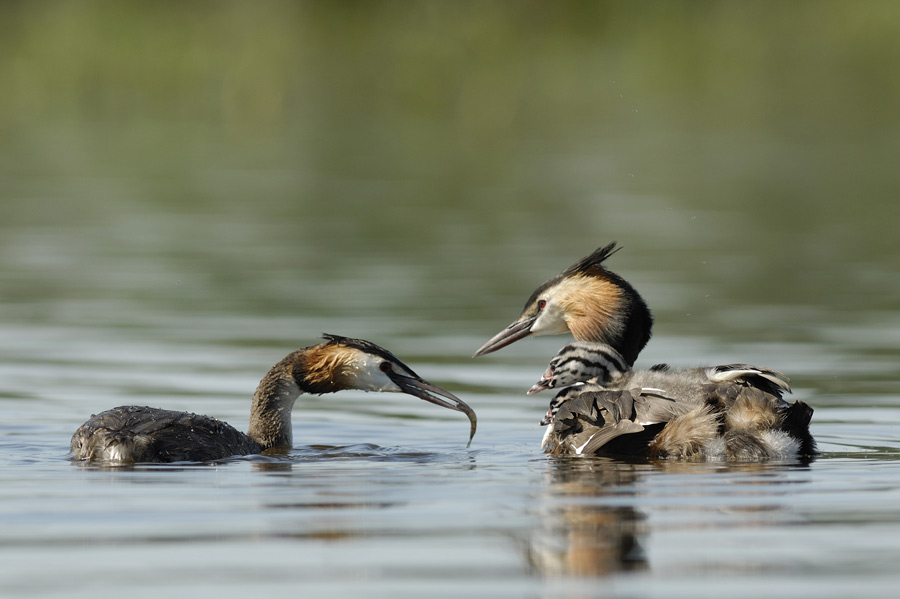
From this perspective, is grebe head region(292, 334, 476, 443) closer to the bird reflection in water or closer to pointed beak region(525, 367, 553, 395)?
pointed beak region(525, 367, 553, 395)

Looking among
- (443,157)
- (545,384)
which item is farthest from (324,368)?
(443,157)

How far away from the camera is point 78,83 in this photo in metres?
35.1

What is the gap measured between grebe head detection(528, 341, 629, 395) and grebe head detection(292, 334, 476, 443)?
1.67 feet

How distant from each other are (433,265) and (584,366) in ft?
25.3

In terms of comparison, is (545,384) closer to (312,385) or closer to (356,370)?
(356,370)

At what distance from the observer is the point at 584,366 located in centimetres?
970

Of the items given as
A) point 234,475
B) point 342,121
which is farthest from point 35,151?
point 234,475

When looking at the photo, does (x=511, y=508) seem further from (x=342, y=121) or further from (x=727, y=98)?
(x=727, y=98)

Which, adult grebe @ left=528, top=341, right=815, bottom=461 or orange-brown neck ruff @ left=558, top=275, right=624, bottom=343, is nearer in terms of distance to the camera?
adult grebe @ left=528, top=341, right=815, bottom=461

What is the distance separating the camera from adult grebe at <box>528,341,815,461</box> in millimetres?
8648

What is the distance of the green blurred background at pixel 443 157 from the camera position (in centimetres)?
1609

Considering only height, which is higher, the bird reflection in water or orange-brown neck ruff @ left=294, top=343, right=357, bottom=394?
orange-brown neck ruff @ left=294, top=343, right=357, bottom=394

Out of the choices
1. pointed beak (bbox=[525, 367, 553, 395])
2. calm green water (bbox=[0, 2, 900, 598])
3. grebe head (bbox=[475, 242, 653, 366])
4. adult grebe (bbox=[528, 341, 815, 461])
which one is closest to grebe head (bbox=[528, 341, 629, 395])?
pointed beak (bbox=[525, 367, 553, 395])

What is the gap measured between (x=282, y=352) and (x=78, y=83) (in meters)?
23.5
